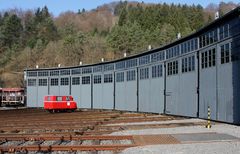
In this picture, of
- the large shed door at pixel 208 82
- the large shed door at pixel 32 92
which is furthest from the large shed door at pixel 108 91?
the large shed door at pixel 208 82

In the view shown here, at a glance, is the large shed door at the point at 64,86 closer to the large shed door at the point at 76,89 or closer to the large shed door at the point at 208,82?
the large shed door at the point at 76,89

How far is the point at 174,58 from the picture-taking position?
33656 mm

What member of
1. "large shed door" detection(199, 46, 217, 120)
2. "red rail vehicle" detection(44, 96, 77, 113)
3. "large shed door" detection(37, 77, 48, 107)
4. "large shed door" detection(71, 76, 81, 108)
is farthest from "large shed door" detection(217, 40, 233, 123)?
"large shed door" detection(37, 77, 48, 107)

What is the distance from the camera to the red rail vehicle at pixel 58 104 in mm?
43750

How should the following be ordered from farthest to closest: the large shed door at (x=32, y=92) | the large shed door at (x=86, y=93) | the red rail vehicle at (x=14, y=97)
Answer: the red rail vehicle at (x=14, y=97) → the large shed door at (x=32, y=92) → the large shed door at (x=86, y=93)

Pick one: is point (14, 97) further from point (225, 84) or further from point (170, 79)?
point (225, 84)

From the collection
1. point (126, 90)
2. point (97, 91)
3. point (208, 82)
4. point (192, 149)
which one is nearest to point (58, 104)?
point (126, 90)

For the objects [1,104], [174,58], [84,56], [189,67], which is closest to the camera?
[189,67]

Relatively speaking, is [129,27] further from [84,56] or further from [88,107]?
[88,107]

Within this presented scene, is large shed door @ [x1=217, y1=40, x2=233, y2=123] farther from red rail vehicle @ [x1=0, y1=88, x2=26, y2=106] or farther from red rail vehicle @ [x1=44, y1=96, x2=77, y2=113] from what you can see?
red rail vehicle @ [x1=0, y1=88, x2=26, y2=106]

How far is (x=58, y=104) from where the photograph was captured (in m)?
44.2

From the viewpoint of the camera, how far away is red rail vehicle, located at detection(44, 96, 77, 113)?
144 ft

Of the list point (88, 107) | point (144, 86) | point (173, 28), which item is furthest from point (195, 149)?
point (173, 28)

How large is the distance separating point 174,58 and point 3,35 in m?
110
